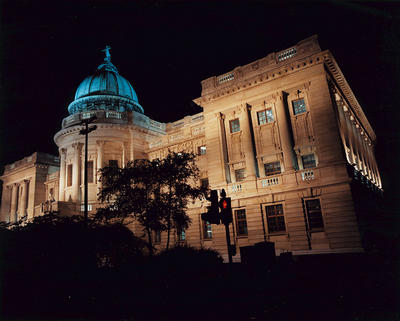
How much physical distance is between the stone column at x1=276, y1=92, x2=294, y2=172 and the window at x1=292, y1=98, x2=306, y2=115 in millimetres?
1047

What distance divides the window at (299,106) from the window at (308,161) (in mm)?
4018

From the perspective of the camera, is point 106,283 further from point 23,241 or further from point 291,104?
point 291,104

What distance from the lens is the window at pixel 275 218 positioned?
2323 centimetres

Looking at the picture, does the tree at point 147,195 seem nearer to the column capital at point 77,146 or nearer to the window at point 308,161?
the window at point 308,161

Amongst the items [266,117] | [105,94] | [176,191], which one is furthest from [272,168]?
[105,94]

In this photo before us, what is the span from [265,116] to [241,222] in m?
10.1

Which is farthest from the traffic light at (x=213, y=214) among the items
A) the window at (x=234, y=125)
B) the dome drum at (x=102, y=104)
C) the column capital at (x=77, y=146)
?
the dome drum at (x=102, y=104)

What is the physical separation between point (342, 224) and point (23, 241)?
19.6 meters

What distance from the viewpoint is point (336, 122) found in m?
22.4

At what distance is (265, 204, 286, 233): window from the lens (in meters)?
23.2

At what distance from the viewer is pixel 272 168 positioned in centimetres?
2517

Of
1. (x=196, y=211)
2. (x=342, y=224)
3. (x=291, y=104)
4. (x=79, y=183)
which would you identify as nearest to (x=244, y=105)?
(x=291, y=104)

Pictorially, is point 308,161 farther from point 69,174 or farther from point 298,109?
point 69,174

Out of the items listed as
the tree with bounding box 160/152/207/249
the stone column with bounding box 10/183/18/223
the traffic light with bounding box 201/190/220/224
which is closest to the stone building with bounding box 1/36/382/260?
the tree with bounding box 160/152/207/249
